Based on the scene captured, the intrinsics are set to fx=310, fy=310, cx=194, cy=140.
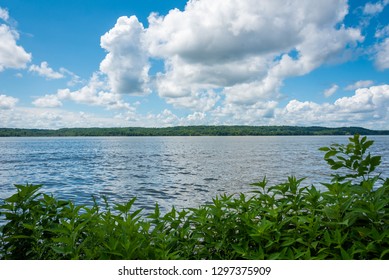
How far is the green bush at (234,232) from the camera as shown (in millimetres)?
3016

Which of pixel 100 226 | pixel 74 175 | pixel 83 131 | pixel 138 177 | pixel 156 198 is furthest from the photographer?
pixel 83 131

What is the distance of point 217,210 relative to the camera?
3535mm

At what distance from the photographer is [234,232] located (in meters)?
3.52

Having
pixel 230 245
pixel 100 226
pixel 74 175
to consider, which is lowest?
pixel 74 175

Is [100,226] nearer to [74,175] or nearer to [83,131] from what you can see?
[74,175]

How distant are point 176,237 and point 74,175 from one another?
34.3 meters

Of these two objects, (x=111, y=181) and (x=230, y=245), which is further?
(x=111, y=181)

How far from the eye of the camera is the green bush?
9.89ft

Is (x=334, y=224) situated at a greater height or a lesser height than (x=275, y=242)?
greater

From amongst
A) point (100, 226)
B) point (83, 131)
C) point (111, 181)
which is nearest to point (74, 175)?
point (111, 181)
